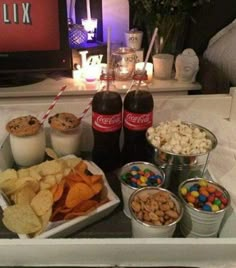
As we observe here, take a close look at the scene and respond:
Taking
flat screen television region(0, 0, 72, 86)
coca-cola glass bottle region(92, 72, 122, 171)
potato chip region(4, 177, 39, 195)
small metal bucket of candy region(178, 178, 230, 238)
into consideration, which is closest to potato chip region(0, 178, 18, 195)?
potato chip region(4, 177, 39, 195)

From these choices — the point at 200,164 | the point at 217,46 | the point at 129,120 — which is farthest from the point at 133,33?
the point at 200,164

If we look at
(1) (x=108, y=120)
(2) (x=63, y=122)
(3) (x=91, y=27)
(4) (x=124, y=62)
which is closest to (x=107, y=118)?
(1) (x=108, y=120)

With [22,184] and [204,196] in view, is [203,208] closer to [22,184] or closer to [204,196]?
[204,196]

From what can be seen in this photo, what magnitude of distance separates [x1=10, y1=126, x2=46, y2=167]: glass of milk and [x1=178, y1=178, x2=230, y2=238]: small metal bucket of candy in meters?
0.39

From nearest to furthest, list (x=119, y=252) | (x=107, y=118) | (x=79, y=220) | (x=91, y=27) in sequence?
(x=119, y=252) → (x=79, y=220) → (x=107, y=118) → (x=91, y=27)

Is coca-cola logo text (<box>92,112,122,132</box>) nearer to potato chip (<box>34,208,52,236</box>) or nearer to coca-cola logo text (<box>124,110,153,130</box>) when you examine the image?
coca-cola logo text (<box>124,110,153,130</box>)

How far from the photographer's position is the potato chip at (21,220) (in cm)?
65

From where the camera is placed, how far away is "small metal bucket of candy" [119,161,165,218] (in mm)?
732

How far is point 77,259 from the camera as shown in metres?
0.60

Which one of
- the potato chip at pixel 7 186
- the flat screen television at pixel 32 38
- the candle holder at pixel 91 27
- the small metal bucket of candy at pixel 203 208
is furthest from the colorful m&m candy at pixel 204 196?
the candle holder at pixel 91 27

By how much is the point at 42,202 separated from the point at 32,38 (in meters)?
0.89

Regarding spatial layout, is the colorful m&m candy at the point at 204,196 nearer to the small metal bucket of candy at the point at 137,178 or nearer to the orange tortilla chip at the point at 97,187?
the small metal bucket of candy at the point at 137,178

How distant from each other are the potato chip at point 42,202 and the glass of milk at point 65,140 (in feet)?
0.69

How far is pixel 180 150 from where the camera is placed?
0.76m
